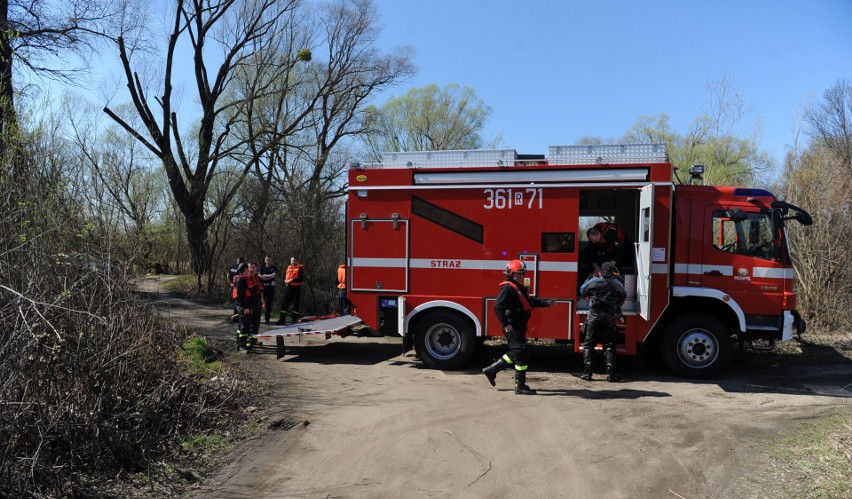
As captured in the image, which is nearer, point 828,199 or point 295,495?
point 295,495

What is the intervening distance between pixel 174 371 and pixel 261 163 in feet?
69.8

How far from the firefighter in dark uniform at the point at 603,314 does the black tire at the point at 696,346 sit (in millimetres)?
902

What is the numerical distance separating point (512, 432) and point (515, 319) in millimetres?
1937

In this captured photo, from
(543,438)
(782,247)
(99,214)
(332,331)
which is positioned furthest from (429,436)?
(782,247)

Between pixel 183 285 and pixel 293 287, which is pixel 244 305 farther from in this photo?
pixel 183 285

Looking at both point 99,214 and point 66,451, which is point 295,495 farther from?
point 99,214

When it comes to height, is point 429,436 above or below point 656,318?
below

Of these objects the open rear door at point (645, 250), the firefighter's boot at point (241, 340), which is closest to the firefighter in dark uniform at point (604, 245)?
the open rear door at point (645, 250)

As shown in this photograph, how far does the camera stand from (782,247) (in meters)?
8.20

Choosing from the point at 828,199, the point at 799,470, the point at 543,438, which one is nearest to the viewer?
the point at 799,470

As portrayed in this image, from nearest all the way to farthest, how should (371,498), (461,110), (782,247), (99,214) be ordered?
(371,498)
(99,214)
(782,247)
(461,110)

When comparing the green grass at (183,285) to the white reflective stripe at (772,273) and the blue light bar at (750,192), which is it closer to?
the blue light bar at (750,192)

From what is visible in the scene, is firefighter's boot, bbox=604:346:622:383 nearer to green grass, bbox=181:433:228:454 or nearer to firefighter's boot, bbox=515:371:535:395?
firefighter's boot, bbox=515:371:535:395

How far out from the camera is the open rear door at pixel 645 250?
7973 mm
